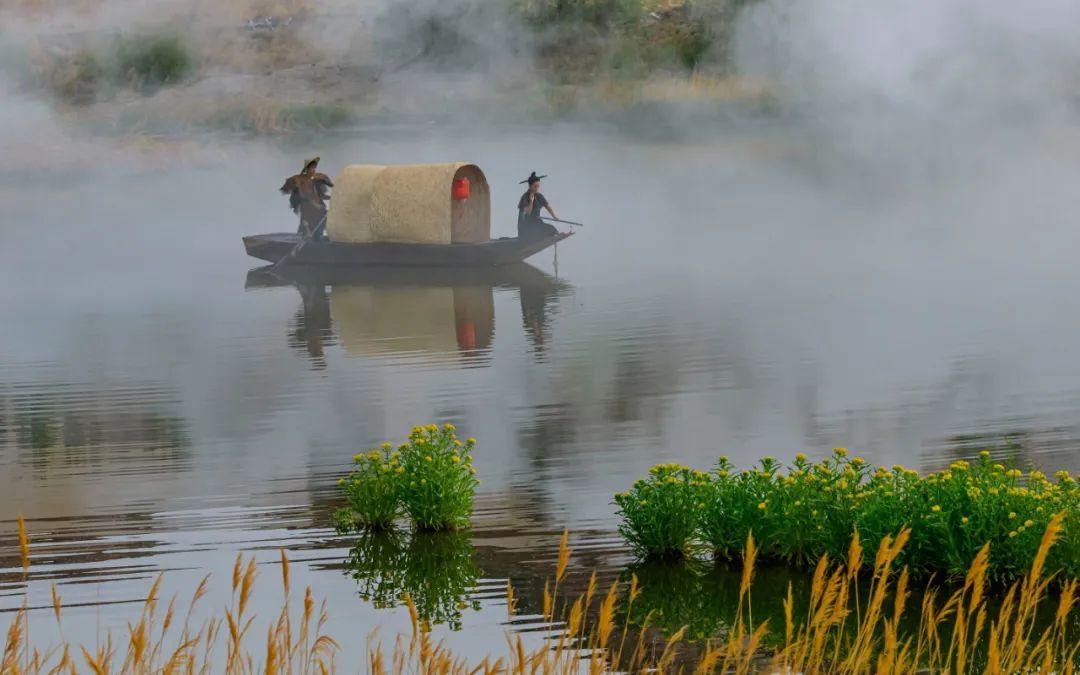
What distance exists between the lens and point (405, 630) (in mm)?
8648

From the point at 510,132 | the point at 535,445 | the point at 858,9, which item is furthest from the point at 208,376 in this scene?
the point at 858,9

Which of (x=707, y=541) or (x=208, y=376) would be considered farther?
(x=208, y=376)

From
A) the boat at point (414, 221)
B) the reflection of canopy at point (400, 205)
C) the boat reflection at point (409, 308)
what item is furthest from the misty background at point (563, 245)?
the reflection of canopy at point (400, 205)

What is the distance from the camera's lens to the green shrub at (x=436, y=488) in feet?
35.3

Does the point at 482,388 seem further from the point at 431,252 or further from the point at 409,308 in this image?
the point at 431,252

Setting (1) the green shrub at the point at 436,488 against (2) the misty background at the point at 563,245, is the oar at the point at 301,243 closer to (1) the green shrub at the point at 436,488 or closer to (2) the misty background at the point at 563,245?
(2) the misty background at the point at 563,245

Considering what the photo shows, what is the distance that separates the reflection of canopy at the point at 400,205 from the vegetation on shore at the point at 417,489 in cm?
2366

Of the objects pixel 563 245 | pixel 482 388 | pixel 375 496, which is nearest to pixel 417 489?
pixel 375 496

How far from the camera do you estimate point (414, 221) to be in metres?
34.8

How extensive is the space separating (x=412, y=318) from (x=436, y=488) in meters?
17.8

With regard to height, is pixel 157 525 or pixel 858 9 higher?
pixel 858 9

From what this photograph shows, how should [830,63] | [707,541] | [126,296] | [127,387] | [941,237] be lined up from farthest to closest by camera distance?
[830,63] → [941,237] → [126,296] → [127,387] → [707,541]

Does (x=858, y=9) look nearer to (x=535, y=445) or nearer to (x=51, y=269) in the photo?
(x=51, y=269)

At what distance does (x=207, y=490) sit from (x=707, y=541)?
4.52 metres
